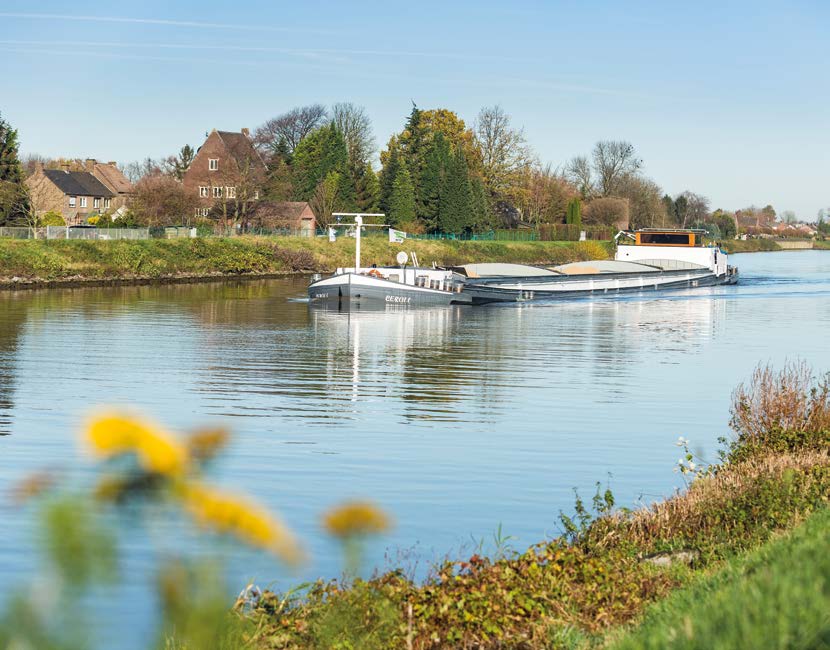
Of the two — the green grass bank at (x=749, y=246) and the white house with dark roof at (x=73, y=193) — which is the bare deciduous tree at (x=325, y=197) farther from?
the green grass bank at (x=749, y=246)

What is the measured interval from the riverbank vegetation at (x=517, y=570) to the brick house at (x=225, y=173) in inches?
2901

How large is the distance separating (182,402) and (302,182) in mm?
85083

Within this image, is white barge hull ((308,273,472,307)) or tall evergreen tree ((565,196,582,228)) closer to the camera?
white barge hull ((308,273,472,307))

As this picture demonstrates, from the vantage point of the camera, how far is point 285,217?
9512 centimetres

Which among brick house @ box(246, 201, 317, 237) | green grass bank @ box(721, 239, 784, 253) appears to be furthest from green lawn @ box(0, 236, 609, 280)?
green grass bank @ box(721, 239, 784, 253)

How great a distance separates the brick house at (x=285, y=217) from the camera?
89625mm

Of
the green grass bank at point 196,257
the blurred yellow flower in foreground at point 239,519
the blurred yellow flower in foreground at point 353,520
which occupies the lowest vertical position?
the green grass bank at point 196,257

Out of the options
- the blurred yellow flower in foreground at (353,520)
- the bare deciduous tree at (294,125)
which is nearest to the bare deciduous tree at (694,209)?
the bare deciduous tree at (294,125)

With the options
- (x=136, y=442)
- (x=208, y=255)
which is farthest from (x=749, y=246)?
(x=136, y=442)

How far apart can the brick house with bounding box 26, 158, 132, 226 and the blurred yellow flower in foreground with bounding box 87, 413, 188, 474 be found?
97644 mm

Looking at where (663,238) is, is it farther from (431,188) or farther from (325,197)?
(325,197)

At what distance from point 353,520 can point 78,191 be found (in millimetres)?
110525

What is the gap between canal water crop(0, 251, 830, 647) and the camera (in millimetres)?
11633

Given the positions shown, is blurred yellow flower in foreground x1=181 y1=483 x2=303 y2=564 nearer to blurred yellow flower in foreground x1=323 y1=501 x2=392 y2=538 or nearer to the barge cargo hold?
blurred yellow flower in foreground x1=323 y1=501 x2=392 y2=538
